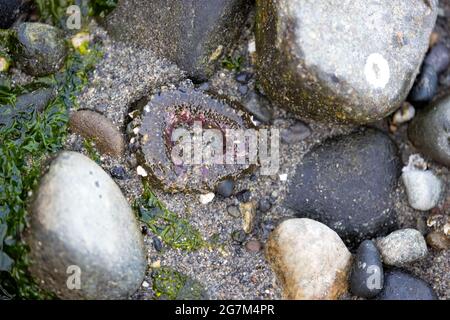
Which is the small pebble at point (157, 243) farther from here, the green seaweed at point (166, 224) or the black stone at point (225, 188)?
the black stone at point (225, 188)

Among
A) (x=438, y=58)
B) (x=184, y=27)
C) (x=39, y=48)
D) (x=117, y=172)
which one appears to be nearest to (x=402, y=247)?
(x=438, y=58)

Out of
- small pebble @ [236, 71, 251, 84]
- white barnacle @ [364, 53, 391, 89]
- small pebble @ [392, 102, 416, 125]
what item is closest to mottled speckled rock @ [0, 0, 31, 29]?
small pebble @ [236, 71, 251, 84]

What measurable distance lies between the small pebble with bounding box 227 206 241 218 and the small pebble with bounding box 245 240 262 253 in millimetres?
193

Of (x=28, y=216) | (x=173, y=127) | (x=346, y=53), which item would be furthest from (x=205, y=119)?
(x=28, y=216)

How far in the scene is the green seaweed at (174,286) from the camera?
357 cm

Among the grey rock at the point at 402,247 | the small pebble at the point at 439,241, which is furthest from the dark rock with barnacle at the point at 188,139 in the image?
the small pebble at the point at 439,241

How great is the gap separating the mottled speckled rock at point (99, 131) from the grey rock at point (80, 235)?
0.94 ft

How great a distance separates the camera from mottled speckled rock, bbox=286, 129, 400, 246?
12.7 feet

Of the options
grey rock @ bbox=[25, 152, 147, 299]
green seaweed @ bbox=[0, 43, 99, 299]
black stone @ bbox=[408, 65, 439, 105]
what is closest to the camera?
grey rock @ bbox=[25, 152, 147, 299]

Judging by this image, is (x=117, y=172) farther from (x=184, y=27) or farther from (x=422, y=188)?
(x=422, y=188)

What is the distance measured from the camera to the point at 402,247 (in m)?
3.73

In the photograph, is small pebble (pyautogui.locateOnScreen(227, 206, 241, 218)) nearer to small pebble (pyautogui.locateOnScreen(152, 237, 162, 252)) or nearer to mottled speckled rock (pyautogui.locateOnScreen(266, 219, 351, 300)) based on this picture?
mottled speckled rock (pyautogui.locateOnScreen(266, 219, 351, 300))

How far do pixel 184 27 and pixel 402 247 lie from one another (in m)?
2.01
